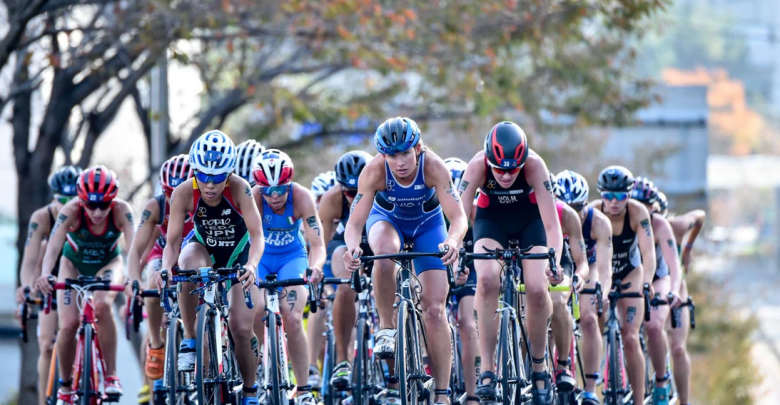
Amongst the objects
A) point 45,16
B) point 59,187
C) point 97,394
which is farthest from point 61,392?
point 45,16

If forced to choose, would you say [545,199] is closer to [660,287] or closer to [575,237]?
[575,237]

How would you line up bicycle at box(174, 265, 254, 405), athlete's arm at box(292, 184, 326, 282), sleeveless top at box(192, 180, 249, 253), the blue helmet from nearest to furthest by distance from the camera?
bicycle at box(174, 265, 254, 405)
the blue helmet
sleeveless top at box(192, 180, 249, 253)
athlete's arm at box(292, 184, 326, 282)

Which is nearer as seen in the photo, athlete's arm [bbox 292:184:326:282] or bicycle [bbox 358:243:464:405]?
bicycle [bbox 358:243:464:405]

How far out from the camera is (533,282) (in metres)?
9.54

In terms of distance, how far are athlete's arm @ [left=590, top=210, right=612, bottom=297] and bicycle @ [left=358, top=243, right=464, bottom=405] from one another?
8.20ft

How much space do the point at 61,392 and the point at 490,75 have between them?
1014cm

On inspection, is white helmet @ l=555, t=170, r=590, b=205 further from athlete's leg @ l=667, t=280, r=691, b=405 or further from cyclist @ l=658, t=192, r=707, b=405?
athlete's leg @ l=667, t=280, r=691, b=405

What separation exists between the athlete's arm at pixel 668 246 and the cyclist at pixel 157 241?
5.28m

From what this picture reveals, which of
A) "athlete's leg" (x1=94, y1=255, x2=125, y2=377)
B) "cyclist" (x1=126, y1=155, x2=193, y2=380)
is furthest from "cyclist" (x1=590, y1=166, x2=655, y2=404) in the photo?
"athlete's leg" (x1=94, y1=255, x2=125, y2=377)

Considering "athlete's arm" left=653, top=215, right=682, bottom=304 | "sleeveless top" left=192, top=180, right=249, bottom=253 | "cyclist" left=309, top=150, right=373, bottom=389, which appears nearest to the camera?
"sleeveless top" left=192, top=180, right=249, bottom=253

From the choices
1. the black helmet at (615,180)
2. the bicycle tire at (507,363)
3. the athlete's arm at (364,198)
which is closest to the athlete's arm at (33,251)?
the athlete's arm at (364,198)

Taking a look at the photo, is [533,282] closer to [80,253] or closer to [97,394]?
[97,394]

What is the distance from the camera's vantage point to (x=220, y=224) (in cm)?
955

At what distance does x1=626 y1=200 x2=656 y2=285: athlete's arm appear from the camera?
39.5ft
